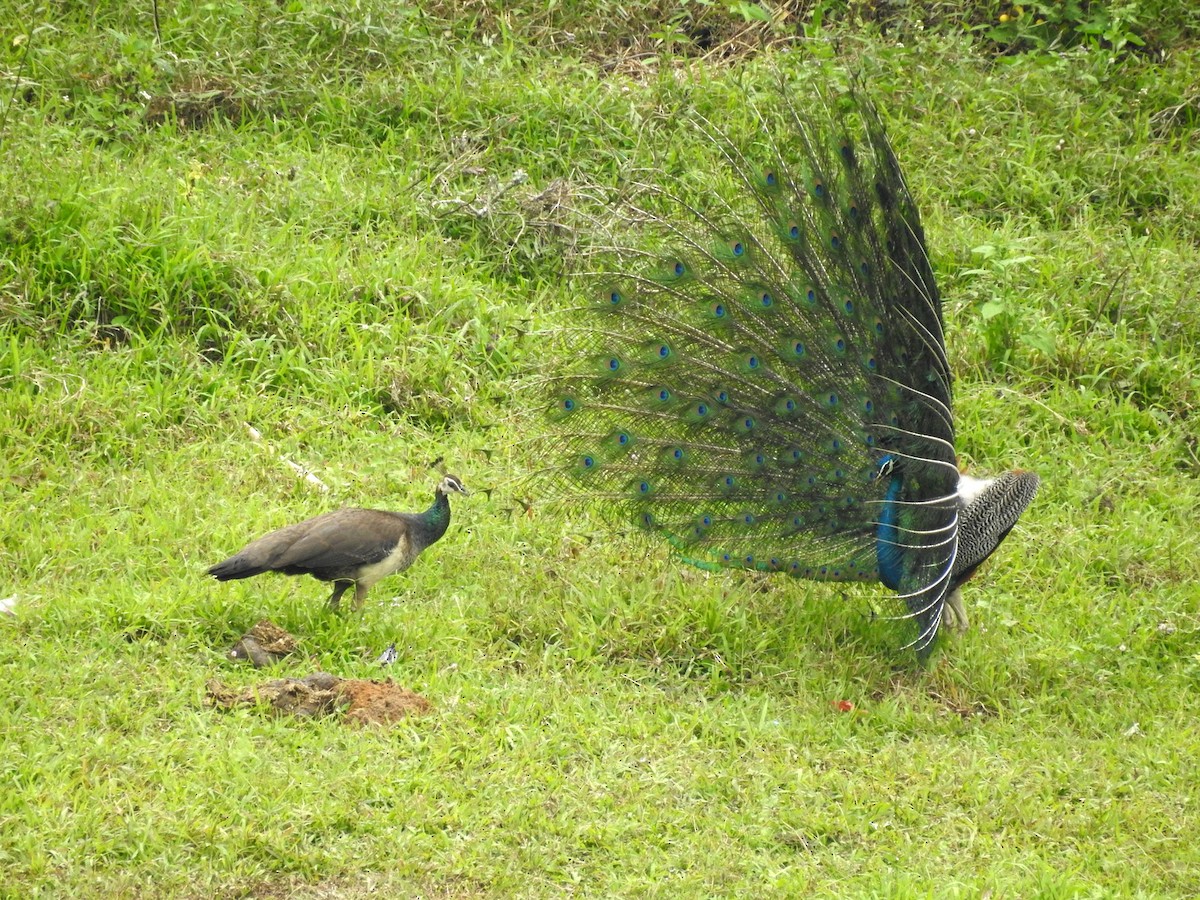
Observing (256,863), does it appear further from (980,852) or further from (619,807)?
(980,852)

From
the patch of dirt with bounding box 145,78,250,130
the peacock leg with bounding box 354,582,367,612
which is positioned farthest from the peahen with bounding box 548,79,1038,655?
the patch of dirt with bounding box 145,78,250,130

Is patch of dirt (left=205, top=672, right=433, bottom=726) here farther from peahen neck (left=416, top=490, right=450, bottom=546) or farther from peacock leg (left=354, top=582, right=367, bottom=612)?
peahen neck (left=416, top=490, right=450, bottom=546)

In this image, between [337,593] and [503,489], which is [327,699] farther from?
[503,489]

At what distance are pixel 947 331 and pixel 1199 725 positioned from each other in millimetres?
2869

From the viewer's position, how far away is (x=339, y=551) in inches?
210

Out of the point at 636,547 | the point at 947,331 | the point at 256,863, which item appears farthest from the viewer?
the point at 947,331

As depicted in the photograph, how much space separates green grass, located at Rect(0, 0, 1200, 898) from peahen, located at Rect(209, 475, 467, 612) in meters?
0.23

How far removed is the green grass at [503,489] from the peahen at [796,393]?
39 centimetres

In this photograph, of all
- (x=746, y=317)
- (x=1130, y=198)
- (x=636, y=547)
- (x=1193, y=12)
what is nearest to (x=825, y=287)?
(x=746, y=317)

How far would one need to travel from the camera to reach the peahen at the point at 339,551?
5.26 m

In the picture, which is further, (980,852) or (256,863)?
(980,852)

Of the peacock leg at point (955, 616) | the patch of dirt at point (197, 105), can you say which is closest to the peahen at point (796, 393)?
the peacock leg at point (955, 616)

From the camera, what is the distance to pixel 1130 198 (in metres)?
8.59

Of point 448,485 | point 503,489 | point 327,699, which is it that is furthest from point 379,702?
point 503,489
